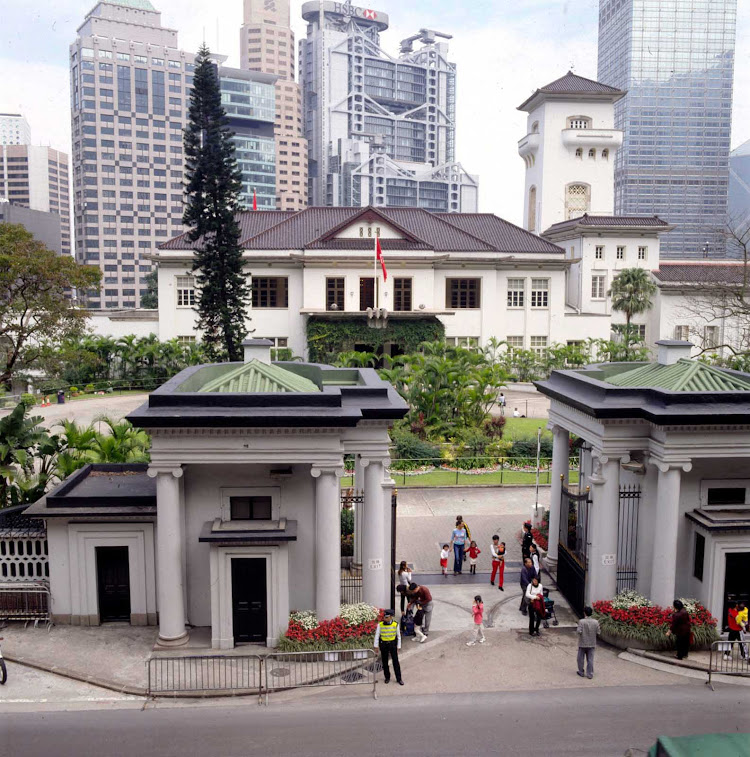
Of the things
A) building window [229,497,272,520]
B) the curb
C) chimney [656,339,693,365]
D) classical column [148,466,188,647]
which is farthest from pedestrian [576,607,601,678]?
the curb

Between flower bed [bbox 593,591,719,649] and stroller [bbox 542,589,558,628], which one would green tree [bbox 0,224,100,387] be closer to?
stroller [bbox 542,589,558,628]

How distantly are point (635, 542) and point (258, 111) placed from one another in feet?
493

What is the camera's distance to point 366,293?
50594 millimetres

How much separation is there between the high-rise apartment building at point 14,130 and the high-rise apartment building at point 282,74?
5022 cm

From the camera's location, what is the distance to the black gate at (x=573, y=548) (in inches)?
667

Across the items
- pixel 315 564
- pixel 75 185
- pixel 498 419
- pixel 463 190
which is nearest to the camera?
pixel 315 564

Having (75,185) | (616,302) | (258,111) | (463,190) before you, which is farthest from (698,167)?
(75,185)

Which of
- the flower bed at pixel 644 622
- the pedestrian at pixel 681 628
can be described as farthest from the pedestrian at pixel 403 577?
Result: the pedestrian at pixel 681 628

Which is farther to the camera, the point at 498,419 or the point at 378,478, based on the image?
the point at 498,419

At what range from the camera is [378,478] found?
606 inches

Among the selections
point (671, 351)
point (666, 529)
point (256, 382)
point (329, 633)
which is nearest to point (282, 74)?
point (671, 351)

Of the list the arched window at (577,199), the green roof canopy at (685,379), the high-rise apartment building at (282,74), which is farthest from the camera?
the high-rise apartment building at (282,74)

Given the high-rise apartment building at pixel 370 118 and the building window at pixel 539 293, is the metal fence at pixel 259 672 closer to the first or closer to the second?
the building window at pixel 539 293

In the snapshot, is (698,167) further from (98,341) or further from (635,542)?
(635,542)
